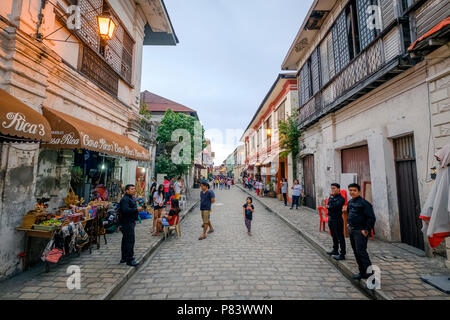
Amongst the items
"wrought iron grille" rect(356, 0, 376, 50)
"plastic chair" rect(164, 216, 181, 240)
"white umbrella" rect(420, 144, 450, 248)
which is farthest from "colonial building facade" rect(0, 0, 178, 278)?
"wrought iron grille" rect(356, 0, 376, 50)

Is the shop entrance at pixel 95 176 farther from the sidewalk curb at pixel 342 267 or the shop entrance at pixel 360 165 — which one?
the shop entrance at pixel 360 165

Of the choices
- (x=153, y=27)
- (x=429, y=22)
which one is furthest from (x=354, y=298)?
(x=153, y=27)

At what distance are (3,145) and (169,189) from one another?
677cm

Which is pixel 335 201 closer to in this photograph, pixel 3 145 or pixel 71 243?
pixel 71 243

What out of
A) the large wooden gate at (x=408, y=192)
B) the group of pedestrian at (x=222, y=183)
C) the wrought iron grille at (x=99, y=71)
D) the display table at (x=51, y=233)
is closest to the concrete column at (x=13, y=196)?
the display table at (x=51, y=233)

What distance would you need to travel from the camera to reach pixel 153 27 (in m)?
10.7

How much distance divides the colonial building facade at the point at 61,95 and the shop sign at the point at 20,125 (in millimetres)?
161

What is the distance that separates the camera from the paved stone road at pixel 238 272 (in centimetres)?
343

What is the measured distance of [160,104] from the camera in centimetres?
2527

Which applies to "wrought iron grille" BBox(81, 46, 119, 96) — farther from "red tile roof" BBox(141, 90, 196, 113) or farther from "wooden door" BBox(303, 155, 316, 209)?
"red tile roof" BBox(141, 90, 196, 113)

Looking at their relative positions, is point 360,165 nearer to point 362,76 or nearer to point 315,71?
point 362,76

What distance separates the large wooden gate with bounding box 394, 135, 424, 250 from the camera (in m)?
5.29

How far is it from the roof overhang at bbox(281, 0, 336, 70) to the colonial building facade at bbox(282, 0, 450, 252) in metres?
0.05

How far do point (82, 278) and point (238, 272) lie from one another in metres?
2.86
